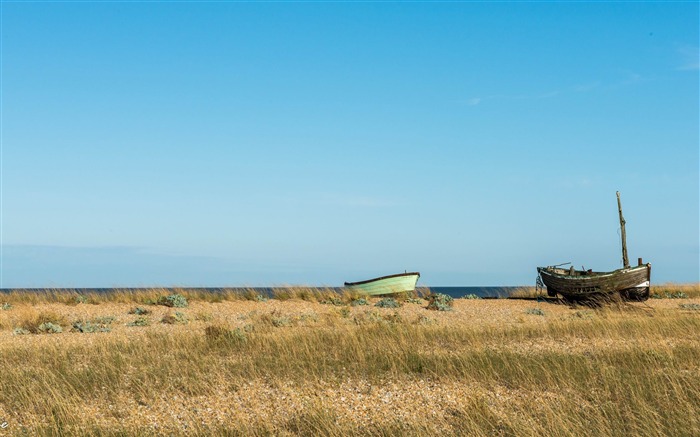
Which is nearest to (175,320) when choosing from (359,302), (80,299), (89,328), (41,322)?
(89,328)

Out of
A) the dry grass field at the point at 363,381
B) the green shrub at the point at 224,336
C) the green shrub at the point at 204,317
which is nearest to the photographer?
the dry grass field at the point at 363,381

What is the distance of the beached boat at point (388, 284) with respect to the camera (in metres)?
39.8

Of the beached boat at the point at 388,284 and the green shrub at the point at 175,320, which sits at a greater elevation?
the beached boat at the point at 388,284

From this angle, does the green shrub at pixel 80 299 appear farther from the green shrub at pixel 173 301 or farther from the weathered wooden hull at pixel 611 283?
the weathered wooden hull at pixel 611 283

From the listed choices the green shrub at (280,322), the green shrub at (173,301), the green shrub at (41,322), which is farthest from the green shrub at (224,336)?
the green shrub at (173,301)

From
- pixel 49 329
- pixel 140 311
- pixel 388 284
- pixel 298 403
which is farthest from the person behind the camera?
pixel 388 284

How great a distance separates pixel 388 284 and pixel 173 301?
44.2ft

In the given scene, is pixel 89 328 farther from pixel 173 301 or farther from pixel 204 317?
pixel 173 301

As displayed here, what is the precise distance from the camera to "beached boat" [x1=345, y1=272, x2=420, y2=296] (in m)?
39.8

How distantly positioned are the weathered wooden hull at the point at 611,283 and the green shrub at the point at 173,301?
2212 cm

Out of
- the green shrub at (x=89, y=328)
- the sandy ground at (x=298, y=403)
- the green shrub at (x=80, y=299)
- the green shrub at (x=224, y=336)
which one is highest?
the green shrub at (x=80, y=299)

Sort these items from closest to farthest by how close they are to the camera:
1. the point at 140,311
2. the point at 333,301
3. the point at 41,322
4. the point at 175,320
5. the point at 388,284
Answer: the point at 41,322 < the point at 175,320 < the point at 140,311 < the point at 333,301 < the point at 388,284

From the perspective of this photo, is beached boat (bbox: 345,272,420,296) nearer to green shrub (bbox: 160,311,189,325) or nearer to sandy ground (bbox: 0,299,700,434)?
green shrub (bbox: 160,311,189,325)

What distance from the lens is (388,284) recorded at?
131 ft
